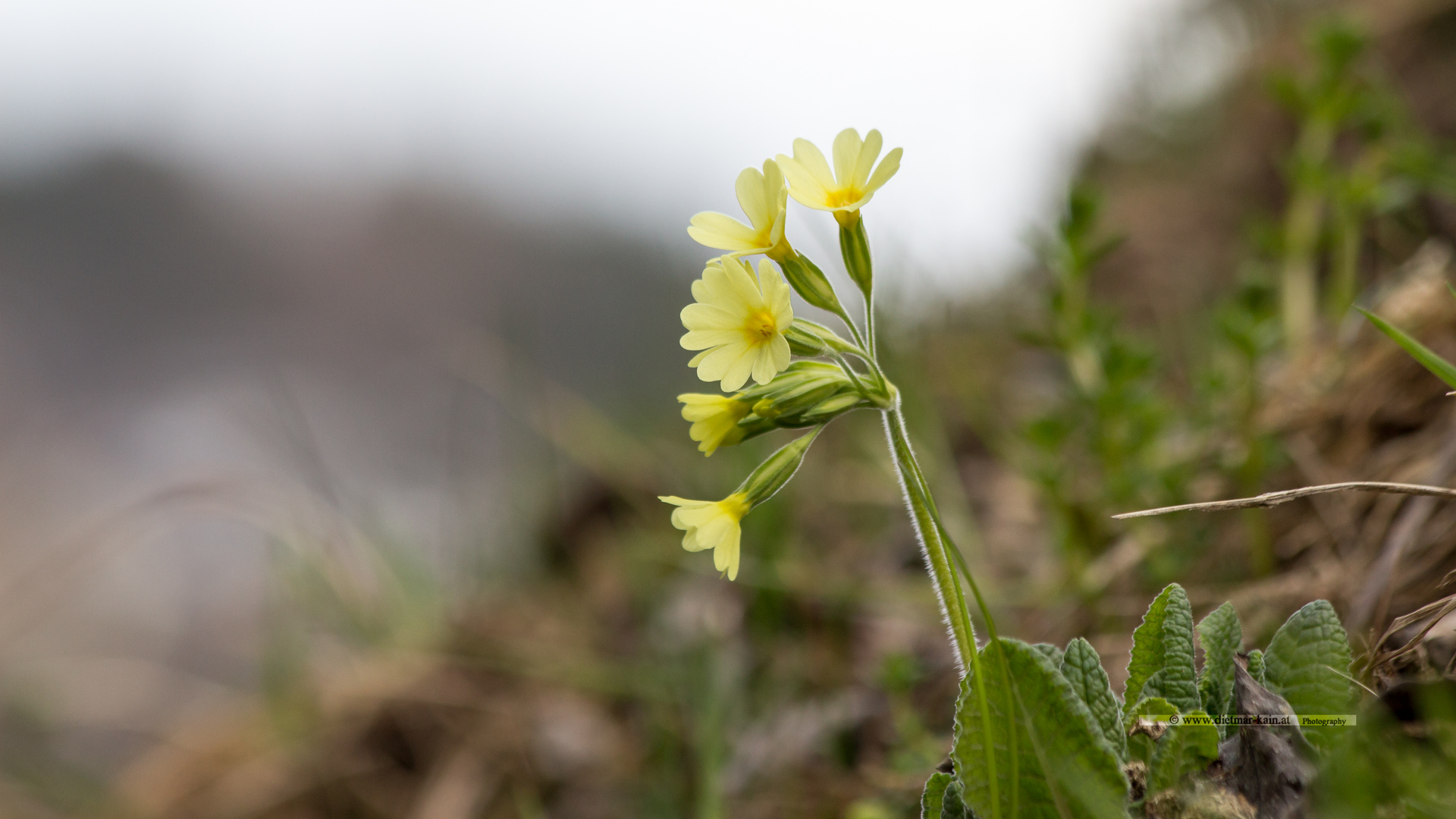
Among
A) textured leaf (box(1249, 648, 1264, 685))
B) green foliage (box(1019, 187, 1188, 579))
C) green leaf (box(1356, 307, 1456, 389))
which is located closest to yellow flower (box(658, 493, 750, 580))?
textured leaf (box(1249, 648, 1264, 685))

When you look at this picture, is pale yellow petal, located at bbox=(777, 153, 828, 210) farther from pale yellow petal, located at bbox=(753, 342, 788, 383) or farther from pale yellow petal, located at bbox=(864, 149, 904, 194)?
pale yellow petal, located at bbox=(753, 342, 788, 383)

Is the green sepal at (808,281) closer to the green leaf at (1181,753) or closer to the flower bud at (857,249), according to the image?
the flower bud at (857,249)

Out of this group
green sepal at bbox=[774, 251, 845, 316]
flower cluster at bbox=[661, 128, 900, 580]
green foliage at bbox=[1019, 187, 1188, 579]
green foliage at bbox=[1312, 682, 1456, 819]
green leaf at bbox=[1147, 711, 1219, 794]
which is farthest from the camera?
green foliage at bbox=[1019, 187, 1188, 579]

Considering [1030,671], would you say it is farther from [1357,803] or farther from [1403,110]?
[1403,110]

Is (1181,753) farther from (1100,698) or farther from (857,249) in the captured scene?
(857,249)

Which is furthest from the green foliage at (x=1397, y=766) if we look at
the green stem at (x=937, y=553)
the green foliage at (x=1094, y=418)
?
the green foliage at (x=1094, y=418)

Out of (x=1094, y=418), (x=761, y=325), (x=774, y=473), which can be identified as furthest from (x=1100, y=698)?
(x=1094, y=418)
